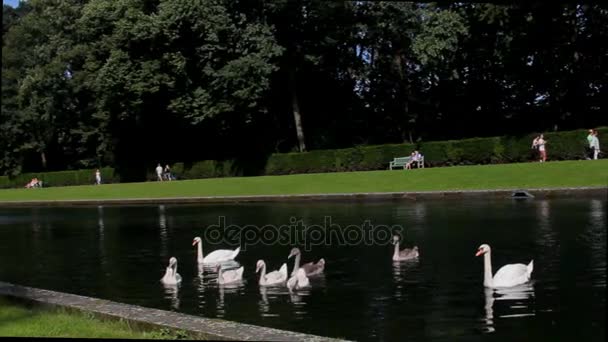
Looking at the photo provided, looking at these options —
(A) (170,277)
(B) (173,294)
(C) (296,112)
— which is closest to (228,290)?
(B) (173,294)

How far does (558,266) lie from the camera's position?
10383 mm

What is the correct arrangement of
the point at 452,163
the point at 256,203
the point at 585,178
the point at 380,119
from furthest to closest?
the point at 380,119 → the point at 452,163 → the point at 256,203 → the point at 585,178

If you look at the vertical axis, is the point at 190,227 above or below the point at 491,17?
below

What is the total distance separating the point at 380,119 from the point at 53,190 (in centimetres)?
2056

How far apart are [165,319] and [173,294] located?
3619 mm

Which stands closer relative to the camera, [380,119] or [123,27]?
[123,27]

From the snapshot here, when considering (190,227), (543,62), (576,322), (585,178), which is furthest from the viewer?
(543,62)

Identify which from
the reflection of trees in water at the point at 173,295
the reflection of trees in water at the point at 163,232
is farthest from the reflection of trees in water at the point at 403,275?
the reflection of trees in water at the point at 163,232

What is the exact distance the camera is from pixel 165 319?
24.0ft

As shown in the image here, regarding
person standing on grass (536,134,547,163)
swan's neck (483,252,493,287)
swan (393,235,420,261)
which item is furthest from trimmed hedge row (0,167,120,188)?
swan's neck (483,252,493,287)

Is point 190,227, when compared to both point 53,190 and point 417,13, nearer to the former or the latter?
point 417,13

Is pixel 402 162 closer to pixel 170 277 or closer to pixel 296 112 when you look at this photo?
pixel 296 112

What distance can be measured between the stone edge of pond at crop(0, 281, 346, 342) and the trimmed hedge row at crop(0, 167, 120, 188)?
4327cm

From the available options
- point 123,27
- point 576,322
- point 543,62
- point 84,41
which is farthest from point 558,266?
point 84,41
